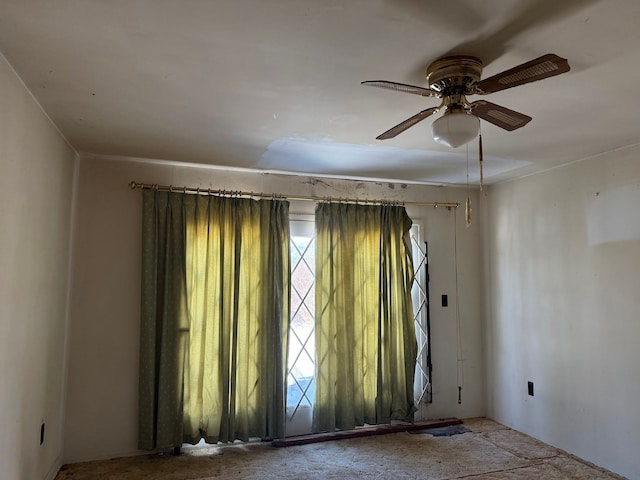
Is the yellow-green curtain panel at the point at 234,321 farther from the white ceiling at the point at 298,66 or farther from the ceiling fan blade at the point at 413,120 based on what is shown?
the ceiling fan blade at the point at 413,120

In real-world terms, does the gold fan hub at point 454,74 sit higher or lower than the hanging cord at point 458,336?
higher

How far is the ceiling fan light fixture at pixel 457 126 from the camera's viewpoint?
1.69 metres

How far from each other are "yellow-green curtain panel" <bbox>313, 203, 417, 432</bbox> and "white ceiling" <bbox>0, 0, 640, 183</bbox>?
98 centimetres

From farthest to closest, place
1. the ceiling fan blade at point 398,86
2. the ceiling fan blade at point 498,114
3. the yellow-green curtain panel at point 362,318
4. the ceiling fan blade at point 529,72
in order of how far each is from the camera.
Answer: the yellow-green curtain panel at point 362,318 → the ceiling fan blade at point 498,114 → the ceiling fan blade at point 398,86 → the ceiling fan blade at point 529,72

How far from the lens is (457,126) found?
1696mm

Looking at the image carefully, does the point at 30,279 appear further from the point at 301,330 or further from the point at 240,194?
the point at 301,330

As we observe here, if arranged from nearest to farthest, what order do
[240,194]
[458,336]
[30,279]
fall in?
[30,279]
[240,194]
[458,336]

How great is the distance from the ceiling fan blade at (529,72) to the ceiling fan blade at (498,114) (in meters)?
0.12

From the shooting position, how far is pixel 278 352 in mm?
3418

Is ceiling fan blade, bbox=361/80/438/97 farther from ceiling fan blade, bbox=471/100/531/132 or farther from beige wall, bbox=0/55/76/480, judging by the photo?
beige wall, bbox=0/55/76/480

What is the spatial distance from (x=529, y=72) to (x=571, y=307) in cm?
245

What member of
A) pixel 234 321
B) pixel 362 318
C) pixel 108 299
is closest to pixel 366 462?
pixel 362 318

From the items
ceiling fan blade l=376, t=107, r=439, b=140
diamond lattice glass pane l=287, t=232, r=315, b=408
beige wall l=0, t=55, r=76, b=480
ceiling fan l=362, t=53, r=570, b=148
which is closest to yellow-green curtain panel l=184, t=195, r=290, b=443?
diamond lattice glass pane l=287, t=232, r=315, b=408

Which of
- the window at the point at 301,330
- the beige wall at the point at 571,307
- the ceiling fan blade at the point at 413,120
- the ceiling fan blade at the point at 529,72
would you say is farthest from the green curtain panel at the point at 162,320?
the beige wall at the point at 571,307
